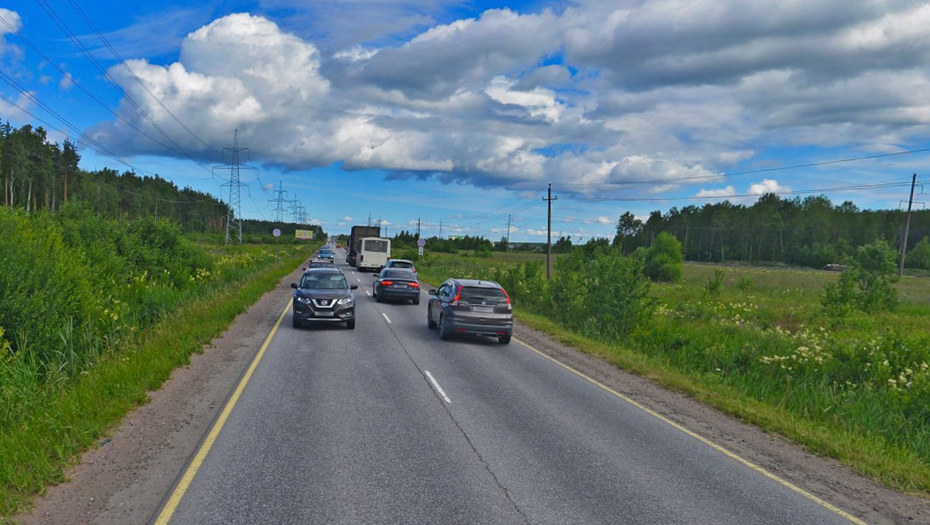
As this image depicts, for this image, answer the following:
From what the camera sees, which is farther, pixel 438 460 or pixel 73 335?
pixel 73 335

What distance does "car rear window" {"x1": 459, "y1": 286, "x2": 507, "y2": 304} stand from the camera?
15836 millimetres

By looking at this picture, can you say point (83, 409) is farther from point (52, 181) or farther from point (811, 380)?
point (52, 181)

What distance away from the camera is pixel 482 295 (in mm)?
15945

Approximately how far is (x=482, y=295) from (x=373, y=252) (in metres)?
35.7

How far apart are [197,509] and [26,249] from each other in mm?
10303

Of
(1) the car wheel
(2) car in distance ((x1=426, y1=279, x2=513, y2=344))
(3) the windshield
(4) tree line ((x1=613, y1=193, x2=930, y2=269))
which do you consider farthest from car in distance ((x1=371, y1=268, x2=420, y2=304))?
(4) tree line ((x1=613, y1=193, x2=930, y2=269))

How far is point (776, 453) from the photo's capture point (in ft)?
24.8

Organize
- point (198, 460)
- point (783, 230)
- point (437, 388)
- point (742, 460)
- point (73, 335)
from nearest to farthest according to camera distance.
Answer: point (198, 460) < point (742, 460) < point (437, 388) < point (73, 335) < point (783, 230)

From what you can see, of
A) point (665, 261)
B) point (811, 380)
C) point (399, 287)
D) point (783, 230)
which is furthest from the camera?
point (783, 230)

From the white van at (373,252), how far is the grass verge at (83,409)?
35265 millimetres

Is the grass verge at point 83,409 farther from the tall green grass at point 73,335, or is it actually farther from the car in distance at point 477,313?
the car in distance at point 477,313

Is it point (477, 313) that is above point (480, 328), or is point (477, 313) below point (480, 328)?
above

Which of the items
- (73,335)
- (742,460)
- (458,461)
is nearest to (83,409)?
(458,461)

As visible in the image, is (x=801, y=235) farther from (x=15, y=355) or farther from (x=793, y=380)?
(x=15, y=355)
